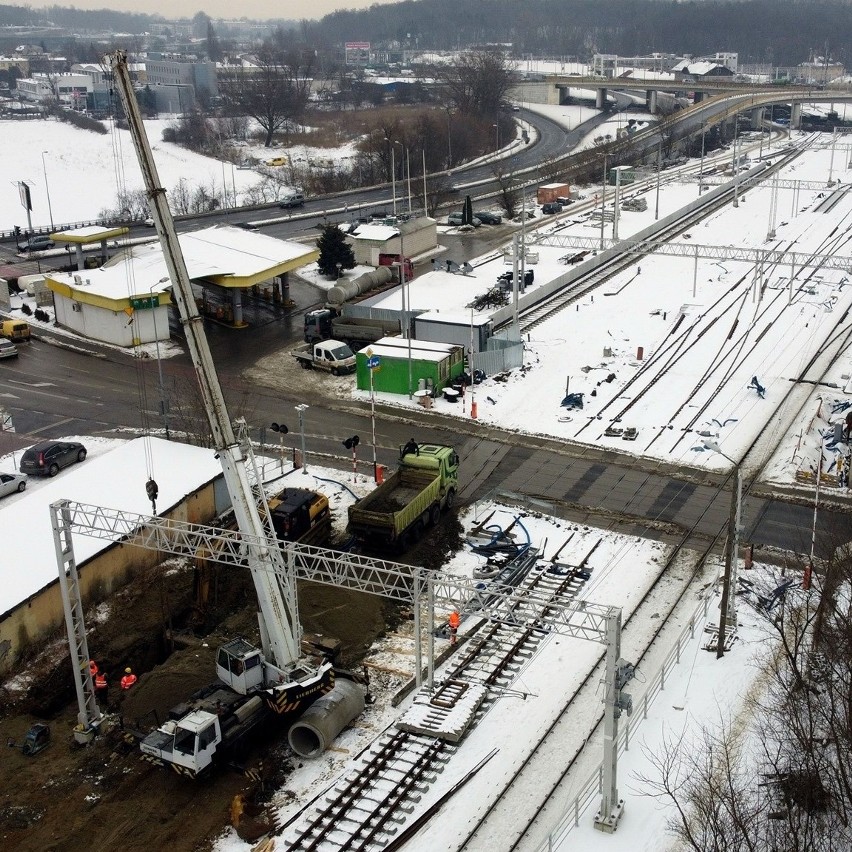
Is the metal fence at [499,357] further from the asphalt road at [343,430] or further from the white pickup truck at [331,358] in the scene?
the white pickup truck at [331,358]

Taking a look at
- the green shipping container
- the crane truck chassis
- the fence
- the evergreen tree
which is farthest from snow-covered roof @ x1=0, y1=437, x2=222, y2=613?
the evergreen tree

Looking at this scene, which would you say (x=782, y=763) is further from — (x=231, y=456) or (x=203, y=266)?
(x=203, y=266)

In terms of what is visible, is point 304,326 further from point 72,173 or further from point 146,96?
point 146,96

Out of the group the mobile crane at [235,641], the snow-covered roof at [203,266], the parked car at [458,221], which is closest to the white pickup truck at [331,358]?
the snow-covered roof at [203,266]

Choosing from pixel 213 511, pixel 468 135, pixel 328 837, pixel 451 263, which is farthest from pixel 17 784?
pixel 468 135

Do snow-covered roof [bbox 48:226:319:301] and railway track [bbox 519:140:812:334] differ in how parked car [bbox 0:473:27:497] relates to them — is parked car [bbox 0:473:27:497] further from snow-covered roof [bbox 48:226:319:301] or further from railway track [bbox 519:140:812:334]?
railway track [bbox 519:140:812:334]
